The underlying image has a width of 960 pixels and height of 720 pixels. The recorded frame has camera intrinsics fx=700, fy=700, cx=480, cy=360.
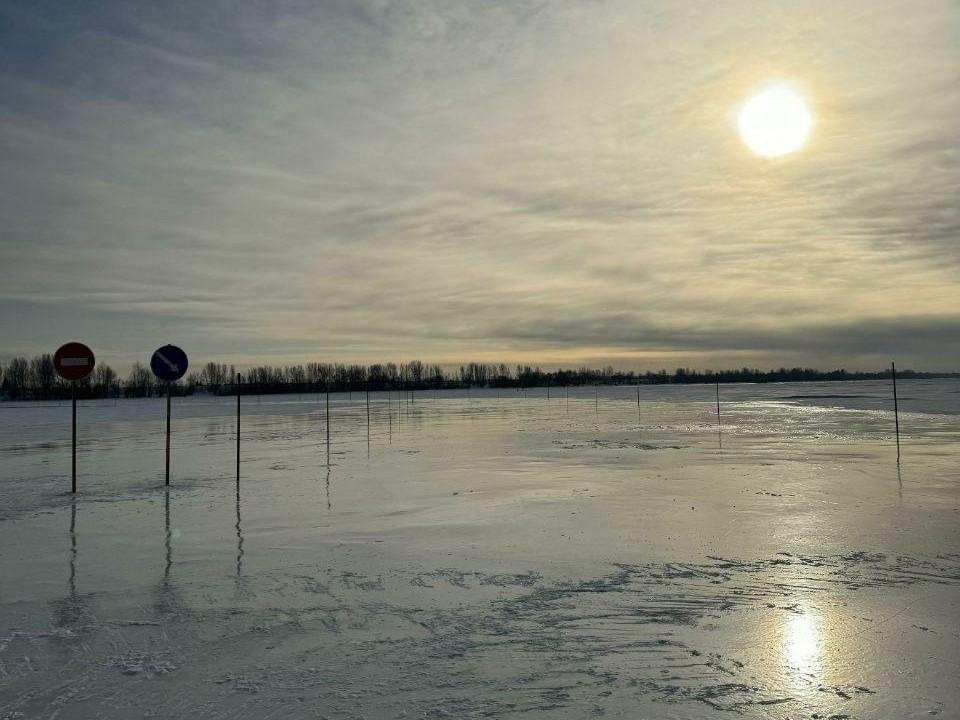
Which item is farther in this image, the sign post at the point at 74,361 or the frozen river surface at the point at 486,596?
the sign post at the point at 74,361

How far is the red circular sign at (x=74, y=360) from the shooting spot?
13484 mm

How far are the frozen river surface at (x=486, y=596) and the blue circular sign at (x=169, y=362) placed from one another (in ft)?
7.11

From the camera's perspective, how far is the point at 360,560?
758 centimetres

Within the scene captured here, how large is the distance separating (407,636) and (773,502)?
7505 mm

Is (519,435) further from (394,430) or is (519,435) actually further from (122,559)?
(122,559)

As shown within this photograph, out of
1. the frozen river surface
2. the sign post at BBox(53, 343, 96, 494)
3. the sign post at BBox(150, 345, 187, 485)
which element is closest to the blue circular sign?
the sign post at BBox(150, 345, 187, 485)

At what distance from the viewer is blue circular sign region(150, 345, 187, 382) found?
1377 centimetres

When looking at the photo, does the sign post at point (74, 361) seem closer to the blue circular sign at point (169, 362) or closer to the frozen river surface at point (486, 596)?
the blue circular sign at point (169, 362)

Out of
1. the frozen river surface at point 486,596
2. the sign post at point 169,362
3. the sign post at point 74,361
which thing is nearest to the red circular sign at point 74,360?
the sign post at point 74,361

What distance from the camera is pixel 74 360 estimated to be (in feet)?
44.7

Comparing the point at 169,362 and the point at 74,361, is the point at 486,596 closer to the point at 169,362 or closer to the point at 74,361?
the point at 169,362

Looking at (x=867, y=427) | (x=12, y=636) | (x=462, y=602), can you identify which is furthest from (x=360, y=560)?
(x=867, y=427)

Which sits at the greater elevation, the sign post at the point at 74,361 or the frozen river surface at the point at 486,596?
the sign post at the point at 74,361

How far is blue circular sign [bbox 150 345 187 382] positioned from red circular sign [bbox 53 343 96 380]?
1.20 meters
